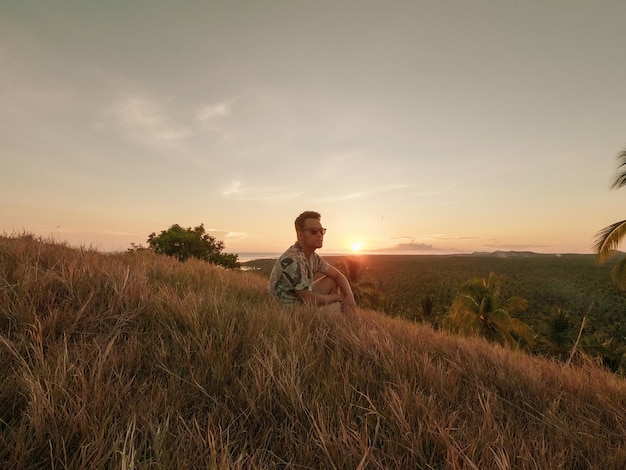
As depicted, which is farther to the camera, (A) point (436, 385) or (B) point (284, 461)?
(A) point (436, 385)

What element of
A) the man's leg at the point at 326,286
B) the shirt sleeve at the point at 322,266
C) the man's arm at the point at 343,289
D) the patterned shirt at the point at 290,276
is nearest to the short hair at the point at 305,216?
the patterned shirt at the point at 290,276

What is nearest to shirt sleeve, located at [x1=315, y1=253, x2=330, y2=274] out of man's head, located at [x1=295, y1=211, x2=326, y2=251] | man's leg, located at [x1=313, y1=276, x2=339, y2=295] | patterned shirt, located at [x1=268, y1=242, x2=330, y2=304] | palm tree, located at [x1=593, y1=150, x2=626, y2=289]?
man's leg, located at [x1=313, y1=276, x2=339, y2=295]

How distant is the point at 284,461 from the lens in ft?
3.79

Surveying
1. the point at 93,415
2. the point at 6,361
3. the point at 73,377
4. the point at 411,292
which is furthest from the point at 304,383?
the point at 411,292

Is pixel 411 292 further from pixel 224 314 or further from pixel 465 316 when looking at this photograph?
pixel 224 314

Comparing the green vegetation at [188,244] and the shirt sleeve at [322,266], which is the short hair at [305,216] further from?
the green vegetation at [188,244]

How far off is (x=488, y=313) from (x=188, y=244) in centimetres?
3004

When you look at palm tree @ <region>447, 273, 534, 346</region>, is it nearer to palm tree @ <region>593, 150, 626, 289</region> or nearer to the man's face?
palm tree @ <region>593, 150, 626, 289</region>

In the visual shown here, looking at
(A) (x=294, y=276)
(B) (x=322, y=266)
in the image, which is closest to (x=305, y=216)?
(B) (x=322, y=266)

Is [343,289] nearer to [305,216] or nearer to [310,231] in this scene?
[310,231]

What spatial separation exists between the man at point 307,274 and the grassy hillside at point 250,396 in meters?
1.94

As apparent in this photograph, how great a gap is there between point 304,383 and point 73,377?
3.52 ft

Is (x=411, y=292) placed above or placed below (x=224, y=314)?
below

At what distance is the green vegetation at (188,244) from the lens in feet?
94.6
